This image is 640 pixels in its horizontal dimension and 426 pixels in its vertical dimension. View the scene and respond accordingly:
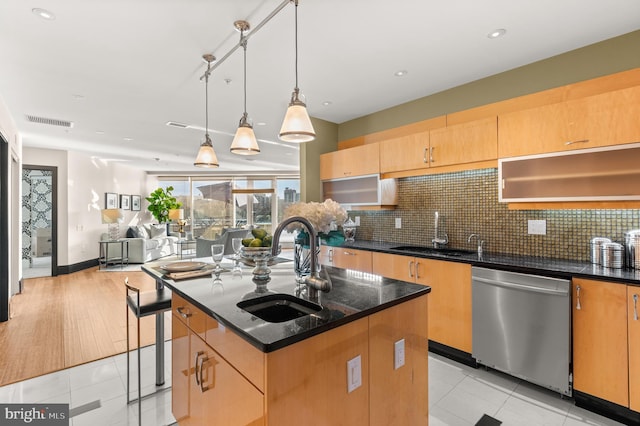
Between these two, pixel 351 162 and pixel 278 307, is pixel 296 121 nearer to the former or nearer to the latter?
pixel 278 307

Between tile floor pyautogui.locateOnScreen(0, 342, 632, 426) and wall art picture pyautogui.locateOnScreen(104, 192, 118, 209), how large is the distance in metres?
6.19

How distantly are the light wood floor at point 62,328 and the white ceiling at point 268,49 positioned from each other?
261cm

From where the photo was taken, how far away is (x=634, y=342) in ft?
6.28

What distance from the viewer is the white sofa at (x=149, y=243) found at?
24.8 ft

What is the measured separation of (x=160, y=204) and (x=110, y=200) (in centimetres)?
131

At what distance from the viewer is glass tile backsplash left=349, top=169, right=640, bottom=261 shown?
2518 millimetres

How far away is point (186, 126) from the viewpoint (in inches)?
191

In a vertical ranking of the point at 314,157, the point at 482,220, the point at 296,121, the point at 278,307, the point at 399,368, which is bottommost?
the point at 399,368

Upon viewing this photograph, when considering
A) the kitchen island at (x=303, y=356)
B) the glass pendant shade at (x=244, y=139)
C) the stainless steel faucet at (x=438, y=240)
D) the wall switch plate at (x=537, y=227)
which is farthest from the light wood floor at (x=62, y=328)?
the wall switch plate at (x=537, y=227)

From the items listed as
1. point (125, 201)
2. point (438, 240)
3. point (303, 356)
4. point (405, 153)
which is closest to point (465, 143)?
point (405, 153)

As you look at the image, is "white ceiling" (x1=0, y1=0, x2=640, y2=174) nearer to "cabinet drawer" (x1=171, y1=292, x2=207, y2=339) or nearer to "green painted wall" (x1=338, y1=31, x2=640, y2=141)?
"green painted wall" (x1=338, y1=31, x2=640, y2=141)

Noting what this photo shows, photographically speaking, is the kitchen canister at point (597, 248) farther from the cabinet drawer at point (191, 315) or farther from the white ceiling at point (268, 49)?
the cabinet drawer at point (191, 315)

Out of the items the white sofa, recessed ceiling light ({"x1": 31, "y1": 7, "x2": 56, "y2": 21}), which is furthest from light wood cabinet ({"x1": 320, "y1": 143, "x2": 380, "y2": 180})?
the white sofa

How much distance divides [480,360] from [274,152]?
5568mm
